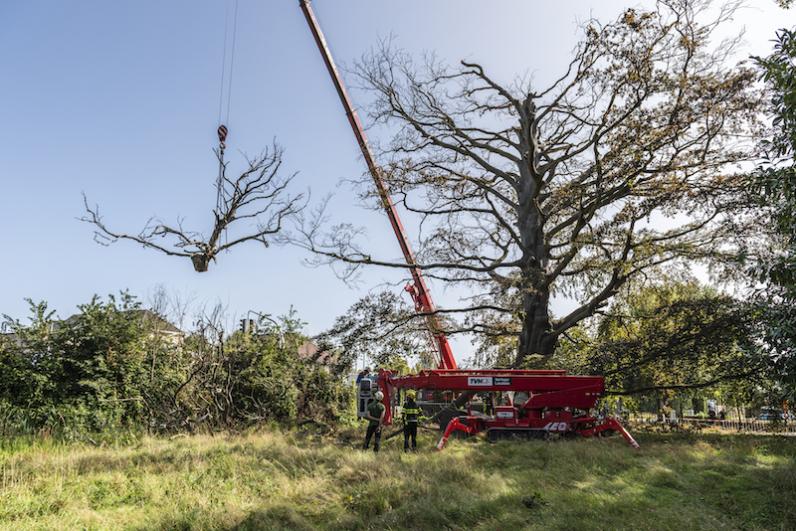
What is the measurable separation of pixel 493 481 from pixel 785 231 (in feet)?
17.5

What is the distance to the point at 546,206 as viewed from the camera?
18.3 metres

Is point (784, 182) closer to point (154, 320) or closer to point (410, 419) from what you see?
point (410, 419)

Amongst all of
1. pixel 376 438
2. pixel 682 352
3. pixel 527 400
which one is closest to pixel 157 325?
pixel 376 438

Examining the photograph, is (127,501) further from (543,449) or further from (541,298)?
(541,298)

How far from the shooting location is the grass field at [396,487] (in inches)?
268

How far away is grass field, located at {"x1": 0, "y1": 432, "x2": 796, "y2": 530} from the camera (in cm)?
681

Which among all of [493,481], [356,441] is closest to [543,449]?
[493,481]

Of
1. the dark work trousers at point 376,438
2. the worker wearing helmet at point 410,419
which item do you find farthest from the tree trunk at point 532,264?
the dark work trousers at point 376,438

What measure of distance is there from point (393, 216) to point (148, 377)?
10.2 meters

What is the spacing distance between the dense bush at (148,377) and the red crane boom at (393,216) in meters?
4.25

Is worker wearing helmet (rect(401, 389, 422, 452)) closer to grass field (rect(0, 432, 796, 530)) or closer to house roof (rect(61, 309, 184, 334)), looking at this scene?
grass field (rect(0, 432, 796, 530))

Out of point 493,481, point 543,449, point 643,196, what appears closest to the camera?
point 493,481

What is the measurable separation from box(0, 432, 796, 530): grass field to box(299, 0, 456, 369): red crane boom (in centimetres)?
835

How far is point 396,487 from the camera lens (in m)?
7.83
